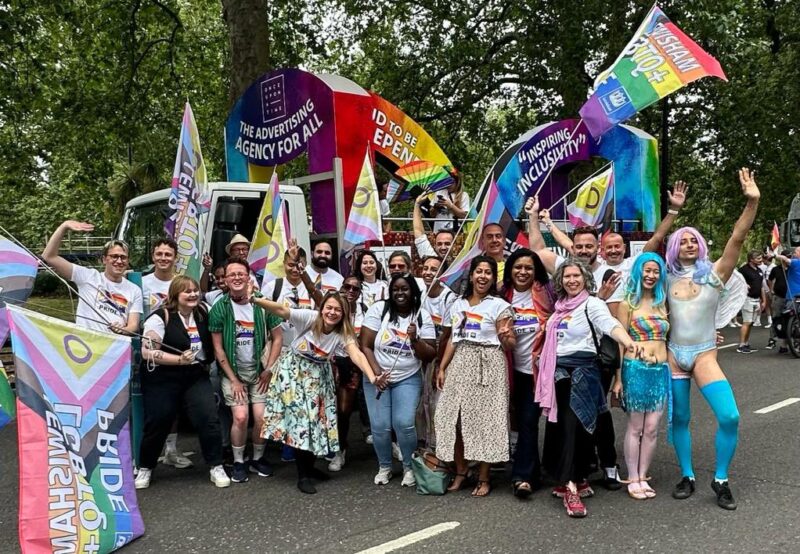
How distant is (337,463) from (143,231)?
3.49 m

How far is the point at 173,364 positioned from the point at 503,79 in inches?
587

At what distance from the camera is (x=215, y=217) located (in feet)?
24.1

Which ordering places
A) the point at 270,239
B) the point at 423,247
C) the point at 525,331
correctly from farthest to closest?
1. the point at 423,247
2. the point at 270,239
3. the point at 525,331

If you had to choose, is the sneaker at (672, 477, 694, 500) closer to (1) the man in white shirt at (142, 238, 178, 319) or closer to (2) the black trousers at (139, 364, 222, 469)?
(2) the black trousers at (139, 364, 222, 469)

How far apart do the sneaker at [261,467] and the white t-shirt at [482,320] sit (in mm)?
1836

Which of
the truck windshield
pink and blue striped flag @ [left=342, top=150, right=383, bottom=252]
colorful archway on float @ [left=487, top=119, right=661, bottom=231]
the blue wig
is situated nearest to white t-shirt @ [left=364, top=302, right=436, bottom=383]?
the blue wig

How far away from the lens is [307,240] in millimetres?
7945

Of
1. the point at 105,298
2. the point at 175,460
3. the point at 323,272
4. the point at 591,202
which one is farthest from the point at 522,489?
the point at 591,202

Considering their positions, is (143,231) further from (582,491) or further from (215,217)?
(582,491)

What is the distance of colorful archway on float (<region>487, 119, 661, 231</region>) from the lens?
1000cm

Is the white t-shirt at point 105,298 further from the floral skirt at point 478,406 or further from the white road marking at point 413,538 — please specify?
the white road marking at point 413,538

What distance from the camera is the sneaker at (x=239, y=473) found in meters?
5.62

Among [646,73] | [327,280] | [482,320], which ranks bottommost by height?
[482,320]

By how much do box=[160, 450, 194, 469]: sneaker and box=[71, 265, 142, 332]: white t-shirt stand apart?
3.76 ft
